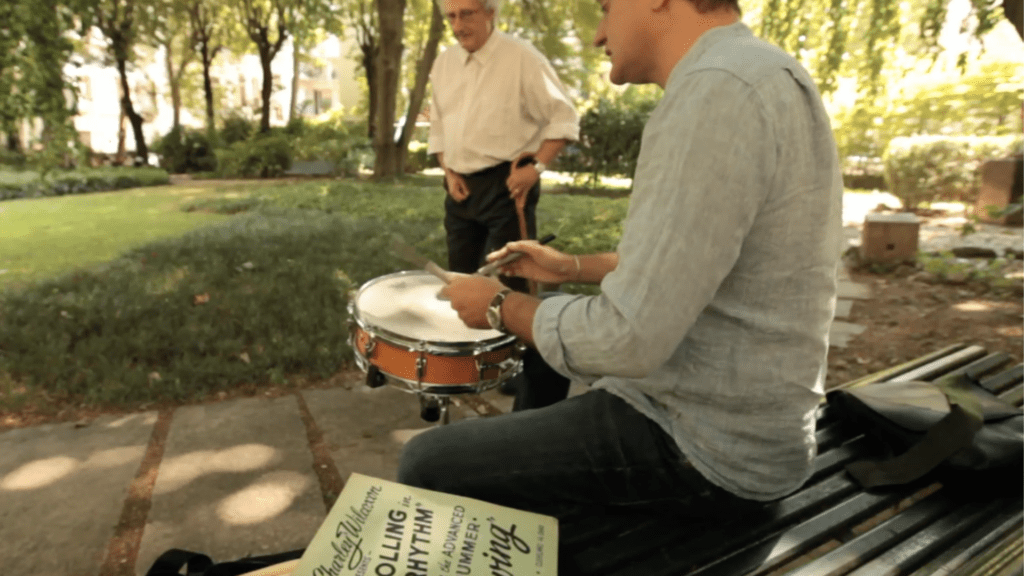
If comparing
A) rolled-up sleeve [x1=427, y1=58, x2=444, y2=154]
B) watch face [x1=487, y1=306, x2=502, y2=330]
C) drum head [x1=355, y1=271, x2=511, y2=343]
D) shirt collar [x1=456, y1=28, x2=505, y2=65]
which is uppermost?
shirt collar [x1=456, y1=28, x2=505, y2=65]

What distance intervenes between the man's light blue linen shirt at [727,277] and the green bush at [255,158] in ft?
51.1

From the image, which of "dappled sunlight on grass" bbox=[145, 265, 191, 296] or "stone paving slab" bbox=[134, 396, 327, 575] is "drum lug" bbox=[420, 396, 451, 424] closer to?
"stone paving slab" bbox=[134, 396, 327, 575]

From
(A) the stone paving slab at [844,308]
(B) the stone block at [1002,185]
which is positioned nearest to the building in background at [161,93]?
(A) the stone paving slab at [844,308]

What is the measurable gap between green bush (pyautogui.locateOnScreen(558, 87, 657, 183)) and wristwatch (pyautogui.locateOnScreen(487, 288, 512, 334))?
472 inches

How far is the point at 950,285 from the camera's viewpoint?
6.07 m

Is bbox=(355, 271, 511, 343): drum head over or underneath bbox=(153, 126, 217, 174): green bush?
underneath

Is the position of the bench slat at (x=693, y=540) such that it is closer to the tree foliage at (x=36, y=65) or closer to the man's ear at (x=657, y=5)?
the man's ear at (x=657, y=5)

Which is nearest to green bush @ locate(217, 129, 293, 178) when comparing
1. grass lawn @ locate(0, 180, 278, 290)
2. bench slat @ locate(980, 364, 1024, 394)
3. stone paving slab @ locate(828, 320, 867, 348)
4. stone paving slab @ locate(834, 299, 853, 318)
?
grass lawn @ locate(0, 180, 278, 290)

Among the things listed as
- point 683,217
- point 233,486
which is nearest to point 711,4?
point 683,217

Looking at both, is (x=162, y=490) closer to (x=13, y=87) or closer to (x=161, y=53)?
(x=13, y=87)

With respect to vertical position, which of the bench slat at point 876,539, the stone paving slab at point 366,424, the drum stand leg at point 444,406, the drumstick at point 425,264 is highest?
the drumstick at point 425,264

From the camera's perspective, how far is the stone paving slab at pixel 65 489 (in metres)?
2.18

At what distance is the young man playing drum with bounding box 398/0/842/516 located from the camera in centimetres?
108

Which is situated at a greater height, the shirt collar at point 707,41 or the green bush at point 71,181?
the shirt collar at point 707,41
